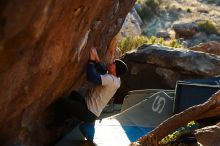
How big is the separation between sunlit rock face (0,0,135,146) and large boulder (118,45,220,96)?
5612mm

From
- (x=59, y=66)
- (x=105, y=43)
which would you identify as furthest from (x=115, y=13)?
(x=59, y=66)

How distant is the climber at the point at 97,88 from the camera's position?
30.5 feet

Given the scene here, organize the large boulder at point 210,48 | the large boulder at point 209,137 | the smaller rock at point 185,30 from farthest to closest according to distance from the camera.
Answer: the smaller rock at point 185,30
the large boulder at point 210,48
the large boulder at point 209,137

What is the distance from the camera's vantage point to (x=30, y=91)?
7914 mm

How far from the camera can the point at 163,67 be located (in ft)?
53.1

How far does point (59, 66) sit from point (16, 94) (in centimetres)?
124

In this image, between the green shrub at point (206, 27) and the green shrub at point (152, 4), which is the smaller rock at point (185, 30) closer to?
the green shrub at point (206, 27)

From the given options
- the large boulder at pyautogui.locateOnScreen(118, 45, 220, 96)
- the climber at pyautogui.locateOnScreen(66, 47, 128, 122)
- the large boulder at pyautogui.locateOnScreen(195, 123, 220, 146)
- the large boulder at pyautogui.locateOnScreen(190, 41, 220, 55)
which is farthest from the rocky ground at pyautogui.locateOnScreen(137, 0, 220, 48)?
the large boulder at pyautogui.locateOnScreen(195, 123, 220, 146)

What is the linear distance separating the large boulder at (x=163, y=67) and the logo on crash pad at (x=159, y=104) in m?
3.00

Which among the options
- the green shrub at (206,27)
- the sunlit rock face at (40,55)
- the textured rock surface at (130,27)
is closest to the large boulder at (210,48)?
the sunlit rock face at (40,55)

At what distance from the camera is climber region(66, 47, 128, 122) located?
9281mm

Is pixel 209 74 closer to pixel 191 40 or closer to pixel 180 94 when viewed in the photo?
pixel 180 94

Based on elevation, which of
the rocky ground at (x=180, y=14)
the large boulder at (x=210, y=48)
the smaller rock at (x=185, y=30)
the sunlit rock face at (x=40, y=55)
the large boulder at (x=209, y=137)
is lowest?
the rocky ground at (x=180, y=14)

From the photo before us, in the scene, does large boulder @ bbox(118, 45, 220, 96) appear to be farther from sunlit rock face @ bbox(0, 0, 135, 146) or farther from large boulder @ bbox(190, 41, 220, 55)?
sunlit rock face @ bbox(0, 0, 135, 146)
